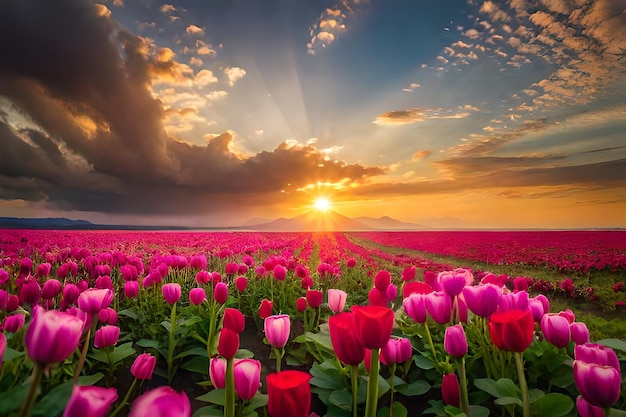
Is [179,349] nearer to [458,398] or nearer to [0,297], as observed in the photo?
[0,297]

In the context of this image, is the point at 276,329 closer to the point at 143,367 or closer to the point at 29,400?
the point at 143,367

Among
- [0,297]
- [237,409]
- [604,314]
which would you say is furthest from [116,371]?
[604,314]

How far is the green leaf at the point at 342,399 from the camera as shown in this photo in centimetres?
169

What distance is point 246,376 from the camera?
52.9 inches

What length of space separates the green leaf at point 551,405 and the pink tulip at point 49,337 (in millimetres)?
1721

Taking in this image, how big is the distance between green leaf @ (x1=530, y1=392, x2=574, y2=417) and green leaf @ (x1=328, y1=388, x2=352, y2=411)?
77 cm

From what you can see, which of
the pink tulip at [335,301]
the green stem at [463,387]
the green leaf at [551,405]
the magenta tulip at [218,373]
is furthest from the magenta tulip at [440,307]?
the magenta tulip at [218,373]

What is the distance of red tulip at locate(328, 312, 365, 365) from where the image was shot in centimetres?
114

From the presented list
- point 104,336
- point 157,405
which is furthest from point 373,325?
point 104,336

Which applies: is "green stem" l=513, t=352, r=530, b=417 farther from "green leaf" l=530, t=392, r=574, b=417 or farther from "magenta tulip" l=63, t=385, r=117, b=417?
"magenta tulip" l=63, t=385, r=117, b=417

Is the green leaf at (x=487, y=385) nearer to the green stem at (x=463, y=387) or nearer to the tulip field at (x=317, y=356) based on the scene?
the tulip field at (x=317, y=356)

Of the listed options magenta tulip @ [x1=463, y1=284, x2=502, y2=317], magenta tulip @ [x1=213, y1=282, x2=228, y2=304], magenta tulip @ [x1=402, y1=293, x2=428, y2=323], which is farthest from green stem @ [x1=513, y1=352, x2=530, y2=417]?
magenta tulip @ [x1=213, y1=282, x2=228, y2=304]

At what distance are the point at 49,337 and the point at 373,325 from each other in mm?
830

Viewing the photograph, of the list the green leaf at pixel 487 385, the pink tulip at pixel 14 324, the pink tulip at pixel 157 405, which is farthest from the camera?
the pink tulip at pixel 14 324
